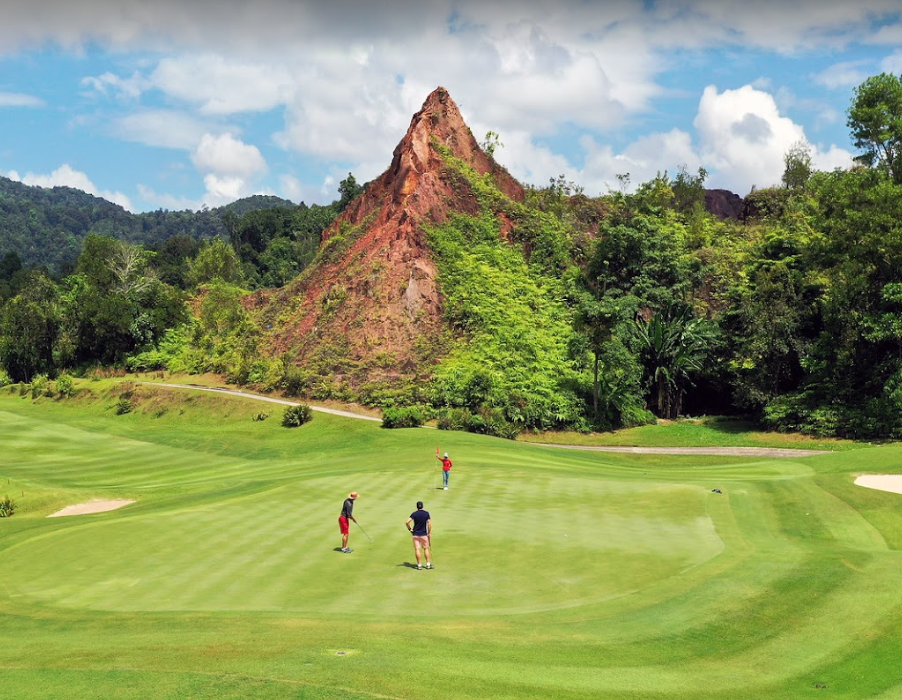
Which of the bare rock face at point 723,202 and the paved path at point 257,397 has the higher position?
the bare rock face at point 723,202

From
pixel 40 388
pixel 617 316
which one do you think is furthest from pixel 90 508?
pixel 40 388

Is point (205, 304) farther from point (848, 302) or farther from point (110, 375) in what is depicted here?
point (848, 302)

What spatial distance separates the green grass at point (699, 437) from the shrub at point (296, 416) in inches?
685

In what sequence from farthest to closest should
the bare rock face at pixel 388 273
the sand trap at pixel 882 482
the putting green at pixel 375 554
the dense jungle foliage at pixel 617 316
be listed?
the bare rock face at pixel 388 273
the dense jungle foliage at pixel 617 316
the sand trap at pixel 882 482
the putting green at pixel 375 554

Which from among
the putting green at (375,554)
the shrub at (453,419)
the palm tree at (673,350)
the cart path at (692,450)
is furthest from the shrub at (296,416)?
the palm tree at (673,350)

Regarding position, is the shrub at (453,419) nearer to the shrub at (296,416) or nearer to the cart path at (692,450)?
the cart path at (692,450)

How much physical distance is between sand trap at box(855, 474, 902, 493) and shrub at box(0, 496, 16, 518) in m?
38.1

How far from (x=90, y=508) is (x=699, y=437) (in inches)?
1743

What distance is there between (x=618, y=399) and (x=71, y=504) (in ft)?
145

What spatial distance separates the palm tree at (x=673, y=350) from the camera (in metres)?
67.3

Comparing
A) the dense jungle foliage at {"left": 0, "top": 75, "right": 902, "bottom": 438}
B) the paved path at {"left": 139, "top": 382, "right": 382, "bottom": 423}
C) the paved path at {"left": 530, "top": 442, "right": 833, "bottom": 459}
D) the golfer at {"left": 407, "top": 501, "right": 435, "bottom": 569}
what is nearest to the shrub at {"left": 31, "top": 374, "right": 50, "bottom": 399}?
the dense jungle foliage at {"left": 0, "top": 75, "right": 902, "bottom": 438}

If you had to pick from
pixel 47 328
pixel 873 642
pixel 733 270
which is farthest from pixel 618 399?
pixel 47 328

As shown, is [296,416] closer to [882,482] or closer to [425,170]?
[425,170]

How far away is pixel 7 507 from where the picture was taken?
35.1m
